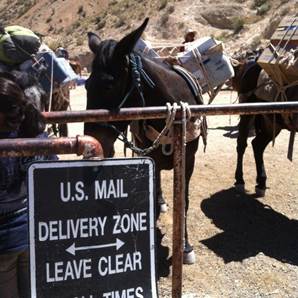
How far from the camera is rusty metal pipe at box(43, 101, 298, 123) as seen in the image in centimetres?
262

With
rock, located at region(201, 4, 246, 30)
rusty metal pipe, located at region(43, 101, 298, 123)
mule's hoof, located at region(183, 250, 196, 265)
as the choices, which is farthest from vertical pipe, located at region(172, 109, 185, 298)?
rock, located at region(201, 4, 246, 30)

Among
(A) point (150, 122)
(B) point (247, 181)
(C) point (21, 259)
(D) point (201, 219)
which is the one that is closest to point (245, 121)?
(B) point (247, 181)

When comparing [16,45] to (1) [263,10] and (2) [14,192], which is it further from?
(1) [263,10]

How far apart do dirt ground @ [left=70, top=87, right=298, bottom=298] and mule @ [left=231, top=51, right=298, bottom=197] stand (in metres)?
0.25

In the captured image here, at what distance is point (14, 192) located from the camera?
8.61ft

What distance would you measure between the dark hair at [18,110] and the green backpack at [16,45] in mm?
1421

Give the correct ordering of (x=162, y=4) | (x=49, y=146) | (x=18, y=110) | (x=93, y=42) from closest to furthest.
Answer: (x=49, y=146), (x=18, y=110), (x=93, y=42), (x=162, y=4)

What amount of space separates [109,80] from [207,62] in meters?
1.75

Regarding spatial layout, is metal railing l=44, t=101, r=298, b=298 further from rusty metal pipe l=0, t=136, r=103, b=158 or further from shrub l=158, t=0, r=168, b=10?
shrub l=158, t=0, r=168, b=10

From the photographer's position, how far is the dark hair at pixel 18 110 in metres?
2.46

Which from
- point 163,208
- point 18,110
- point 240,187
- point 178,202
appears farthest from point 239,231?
point 18,110

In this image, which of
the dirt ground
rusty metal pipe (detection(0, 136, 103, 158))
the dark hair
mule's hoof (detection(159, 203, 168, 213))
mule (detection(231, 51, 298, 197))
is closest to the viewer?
rusty metal pipe (detection(0, 136, 103, 158))

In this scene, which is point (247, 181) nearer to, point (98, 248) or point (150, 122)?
point (150, 122)

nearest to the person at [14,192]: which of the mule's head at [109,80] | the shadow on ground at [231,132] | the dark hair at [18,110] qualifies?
the dark hair at [18,110]
